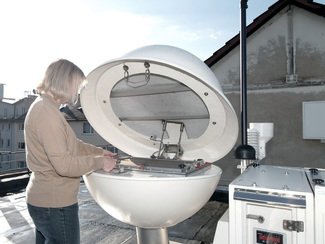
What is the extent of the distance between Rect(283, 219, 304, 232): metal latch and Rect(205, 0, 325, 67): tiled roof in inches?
198

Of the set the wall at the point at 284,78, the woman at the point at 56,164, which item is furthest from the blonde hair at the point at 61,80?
the wall at the point at 284,78

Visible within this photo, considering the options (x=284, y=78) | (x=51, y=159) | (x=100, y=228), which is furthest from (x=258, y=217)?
(x=284, y=78)

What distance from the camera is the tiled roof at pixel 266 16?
16.2 feet

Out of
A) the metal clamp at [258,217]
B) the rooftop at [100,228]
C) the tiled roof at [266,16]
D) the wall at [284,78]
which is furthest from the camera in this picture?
the wall at [284,78]

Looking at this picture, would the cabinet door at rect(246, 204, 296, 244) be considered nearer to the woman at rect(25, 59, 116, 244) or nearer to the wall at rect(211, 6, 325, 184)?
the woman at rect(25, 59, 116, 244)

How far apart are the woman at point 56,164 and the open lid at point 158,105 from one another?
27cm

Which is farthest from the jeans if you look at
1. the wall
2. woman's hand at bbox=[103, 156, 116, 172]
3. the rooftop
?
the wall

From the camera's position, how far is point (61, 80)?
1348 millimetres

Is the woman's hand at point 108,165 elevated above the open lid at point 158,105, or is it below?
below

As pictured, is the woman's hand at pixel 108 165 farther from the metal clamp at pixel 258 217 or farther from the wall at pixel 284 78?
the wall at pixel 284 78

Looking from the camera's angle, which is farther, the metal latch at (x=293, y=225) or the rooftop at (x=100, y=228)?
the rooftop at (x=100, y=228)

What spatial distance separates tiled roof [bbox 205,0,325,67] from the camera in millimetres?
→ 4938

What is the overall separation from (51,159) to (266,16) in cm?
558

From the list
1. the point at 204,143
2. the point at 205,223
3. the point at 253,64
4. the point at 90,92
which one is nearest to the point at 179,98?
the point at 204,143
